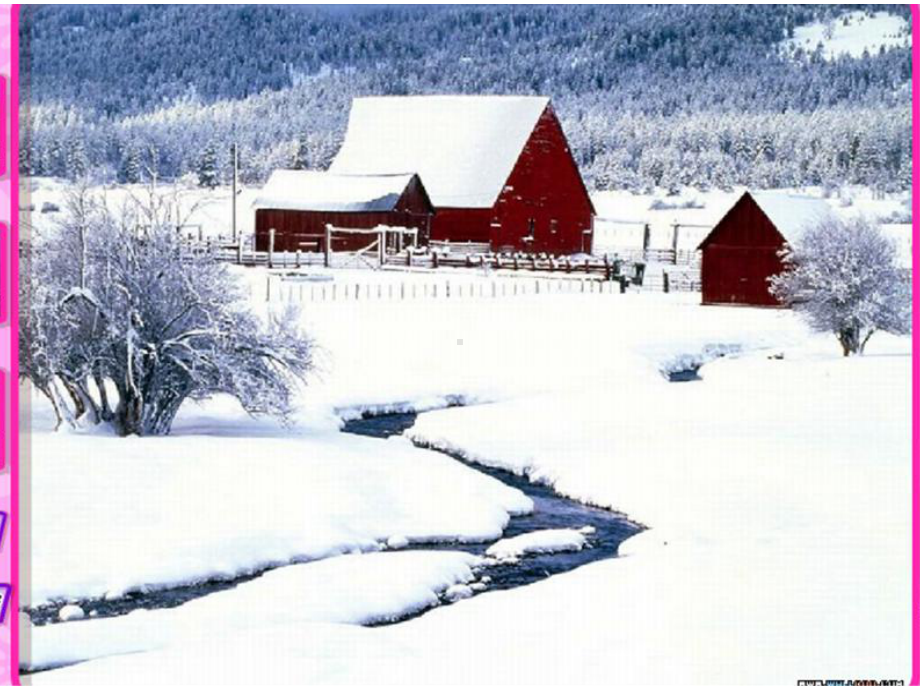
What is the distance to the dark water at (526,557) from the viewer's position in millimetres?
12281

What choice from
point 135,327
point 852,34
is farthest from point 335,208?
point 852,34

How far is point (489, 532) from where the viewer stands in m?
15.3

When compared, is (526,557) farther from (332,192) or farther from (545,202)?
(545,202)

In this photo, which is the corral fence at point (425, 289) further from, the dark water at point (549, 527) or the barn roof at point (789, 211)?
the dark water at point (549, 527)

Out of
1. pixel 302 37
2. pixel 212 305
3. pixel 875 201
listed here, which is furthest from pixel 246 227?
pixel 302 37

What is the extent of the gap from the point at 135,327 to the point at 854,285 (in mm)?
18605

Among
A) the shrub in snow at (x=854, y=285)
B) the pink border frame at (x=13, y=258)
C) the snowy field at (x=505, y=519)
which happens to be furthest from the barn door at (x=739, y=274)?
the pink border frame at (x=13, y=258)

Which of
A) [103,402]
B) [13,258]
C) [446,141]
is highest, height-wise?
[446,141]

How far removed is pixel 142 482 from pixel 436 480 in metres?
3.83

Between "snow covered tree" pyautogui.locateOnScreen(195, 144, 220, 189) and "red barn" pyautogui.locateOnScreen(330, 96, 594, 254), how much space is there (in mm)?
33911

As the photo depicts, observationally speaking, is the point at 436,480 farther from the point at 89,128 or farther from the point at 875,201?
the point at 89,128

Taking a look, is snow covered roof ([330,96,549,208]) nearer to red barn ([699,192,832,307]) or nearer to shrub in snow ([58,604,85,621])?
red barn ([699,192,832,307])

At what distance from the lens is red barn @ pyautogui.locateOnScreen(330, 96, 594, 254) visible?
5588 cm

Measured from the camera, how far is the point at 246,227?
75500 millimetres
